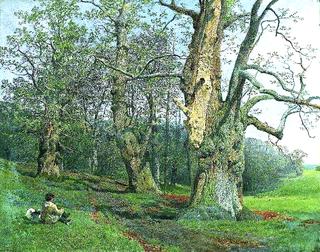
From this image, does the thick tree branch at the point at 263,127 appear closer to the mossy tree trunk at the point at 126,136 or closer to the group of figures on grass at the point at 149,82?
the group of figures on grass at the point at 149,82

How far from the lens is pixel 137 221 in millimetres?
21641

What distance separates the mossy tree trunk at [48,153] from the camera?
25.2 m

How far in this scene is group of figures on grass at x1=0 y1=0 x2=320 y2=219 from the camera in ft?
78.2

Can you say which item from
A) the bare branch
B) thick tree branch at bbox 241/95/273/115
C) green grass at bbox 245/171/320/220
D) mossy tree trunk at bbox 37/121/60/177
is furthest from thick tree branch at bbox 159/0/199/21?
green grass at bbox 245/171/320/220

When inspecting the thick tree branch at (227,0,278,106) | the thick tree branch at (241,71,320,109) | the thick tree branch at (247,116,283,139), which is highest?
the thick tree branch at (227,0,278,106)

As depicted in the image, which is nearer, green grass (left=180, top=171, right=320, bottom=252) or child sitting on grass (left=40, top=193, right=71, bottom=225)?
child sitting on grass (left=40, top=193, right=71, bottom=225)

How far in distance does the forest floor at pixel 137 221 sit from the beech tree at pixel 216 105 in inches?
58.0

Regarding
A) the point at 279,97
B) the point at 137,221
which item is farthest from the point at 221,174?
A: the point at 137,221

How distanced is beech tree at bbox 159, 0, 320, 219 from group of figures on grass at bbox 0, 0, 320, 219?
0.04 metres

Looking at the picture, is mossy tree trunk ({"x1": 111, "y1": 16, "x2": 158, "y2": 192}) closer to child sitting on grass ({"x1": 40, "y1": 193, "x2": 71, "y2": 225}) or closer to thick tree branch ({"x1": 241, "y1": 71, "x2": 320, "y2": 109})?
thick tree branch ({"x1": 241, "y1": 71, "x2": 320, "y2": 109})

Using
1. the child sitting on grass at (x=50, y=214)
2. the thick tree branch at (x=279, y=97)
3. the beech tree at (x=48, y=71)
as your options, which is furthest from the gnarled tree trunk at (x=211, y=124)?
the child sitting on grass at (x=50, y=214)

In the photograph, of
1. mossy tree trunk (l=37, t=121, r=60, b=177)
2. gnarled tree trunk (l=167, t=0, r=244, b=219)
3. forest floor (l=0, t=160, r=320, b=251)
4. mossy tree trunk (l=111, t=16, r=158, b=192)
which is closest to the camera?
forest floor (l=0, t=160, r=320, b=251)

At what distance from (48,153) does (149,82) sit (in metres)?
5.74

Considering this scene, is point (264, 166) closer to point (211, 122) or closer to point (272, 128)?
point (272, 128)
